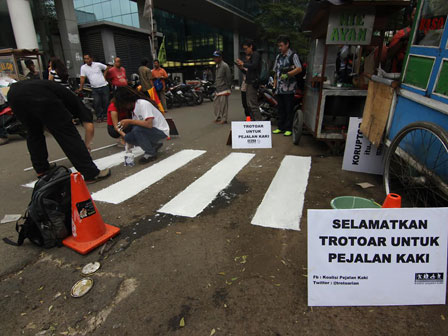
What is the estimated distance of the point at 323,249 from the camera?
1.80 m

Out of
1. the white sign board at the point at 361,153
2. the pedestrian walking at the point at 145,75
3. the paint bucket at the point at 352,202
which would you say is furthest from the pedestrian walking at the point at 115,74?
the paint bucket at the point at 352,202

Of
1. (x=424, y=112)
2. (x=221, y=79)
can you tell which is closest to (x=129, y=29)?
(x=221, y=79)

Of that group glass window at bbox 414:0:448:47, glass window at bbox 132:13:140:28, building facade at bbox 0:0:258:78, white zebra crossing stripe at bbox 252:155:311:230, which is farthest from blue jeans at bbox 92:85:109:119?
glass window at bbox 132:13:140:28

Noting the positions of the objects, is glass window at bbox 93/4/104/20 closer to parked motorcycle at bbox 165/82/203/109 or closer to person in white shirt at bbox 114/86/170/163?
parked motorcycle at bbox 165/82/203/109

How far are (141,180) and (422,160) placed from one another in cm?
370

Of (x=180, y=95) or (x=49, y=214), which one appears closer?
(x=49, y=214)

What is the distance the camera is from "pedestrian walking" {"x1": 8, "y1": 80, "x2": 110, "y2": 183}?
12.2 ft

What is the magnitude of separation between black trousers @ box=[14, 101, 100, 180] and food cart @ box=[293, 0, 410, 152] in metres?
4.04

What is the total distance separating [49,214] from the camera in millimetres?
2574

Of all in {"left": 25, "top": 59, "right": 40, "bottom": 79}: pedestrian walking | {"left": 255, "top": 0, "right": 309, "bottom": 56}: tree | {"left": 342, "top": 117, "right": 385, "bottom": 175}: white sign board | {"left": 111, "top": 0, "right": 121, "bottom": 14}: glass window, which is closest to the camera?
{"left": 342, "top": 117, "right": 385, "bottom": 175}: white sign board

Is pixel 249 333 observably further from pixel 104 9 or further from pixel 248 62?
pixel 104 9

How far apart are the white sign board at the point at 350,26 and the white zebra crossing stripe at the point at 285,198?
2150 mm

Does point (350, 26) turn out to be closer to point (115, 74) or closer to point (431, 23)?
point (431, 23)

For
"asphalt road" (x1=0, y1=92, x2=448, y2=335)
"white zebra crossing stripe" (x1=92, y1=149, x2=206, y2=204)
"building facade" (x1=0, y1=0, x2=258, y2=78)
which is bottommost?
"white zebra crossing stripe" (x1=92, y1=149, x2=206, y2=204)
